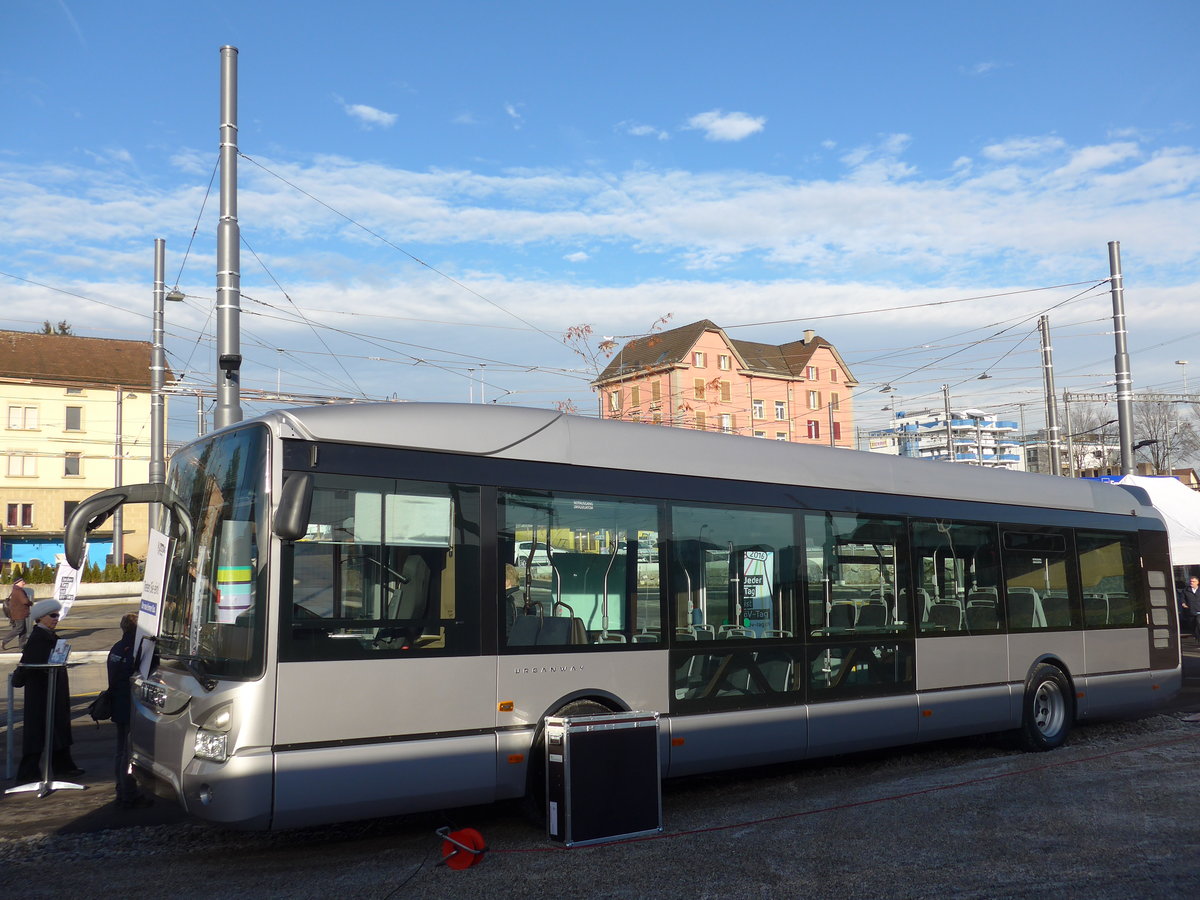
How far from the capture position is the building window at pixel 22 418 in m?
62.5

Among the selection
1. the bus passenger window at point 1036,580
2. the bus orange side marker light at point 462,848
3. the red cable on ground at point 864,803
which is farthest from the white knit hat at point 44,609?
the bus passenger window at point 1036,580

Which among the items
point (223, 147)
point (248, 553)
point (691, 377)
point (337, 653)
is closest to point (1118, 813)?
point (337, 653)

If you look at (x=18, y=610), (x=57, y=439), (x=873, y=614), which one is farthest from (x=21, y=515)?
(x=873, y=614)

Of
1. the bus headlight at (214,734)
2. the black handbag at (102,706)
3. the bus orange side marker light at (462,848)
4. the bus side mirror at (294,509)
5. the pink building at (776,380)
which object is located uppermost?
the pink building at (776,380)

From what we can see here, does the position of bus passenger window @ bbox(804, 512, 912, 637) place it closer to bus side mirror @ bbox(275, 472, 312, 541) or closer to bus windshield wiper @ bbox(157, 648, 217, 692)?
bus side mirror @ bbox(275, 472, 312, 541)

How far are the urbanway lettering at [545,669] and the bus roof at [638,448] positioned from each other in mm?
1551

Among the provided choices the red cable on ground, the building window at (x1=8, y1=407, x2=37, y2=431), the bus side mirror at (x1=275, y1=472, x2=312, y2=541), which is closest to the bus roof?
the bus side mirror at (x1=275, y1=472, x2=312, y2=541)

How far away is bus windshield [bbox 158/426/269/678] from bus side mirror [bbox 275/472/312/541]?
1.00 ft

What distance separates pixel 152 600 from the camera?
26.1 feet

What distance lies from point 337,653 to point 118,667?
3833mm

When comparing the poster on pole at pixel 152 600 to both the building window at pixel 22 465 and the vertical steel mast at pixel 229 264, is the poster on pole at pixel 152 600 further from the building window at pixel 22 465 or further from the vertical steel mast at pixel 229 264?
the building window at pixel 22 465

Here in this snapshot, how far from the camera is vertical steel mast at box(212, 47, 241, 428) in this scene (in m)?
11.9

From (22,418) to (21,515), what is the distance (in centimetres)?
562

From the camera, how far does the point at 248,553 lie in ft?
23.0
